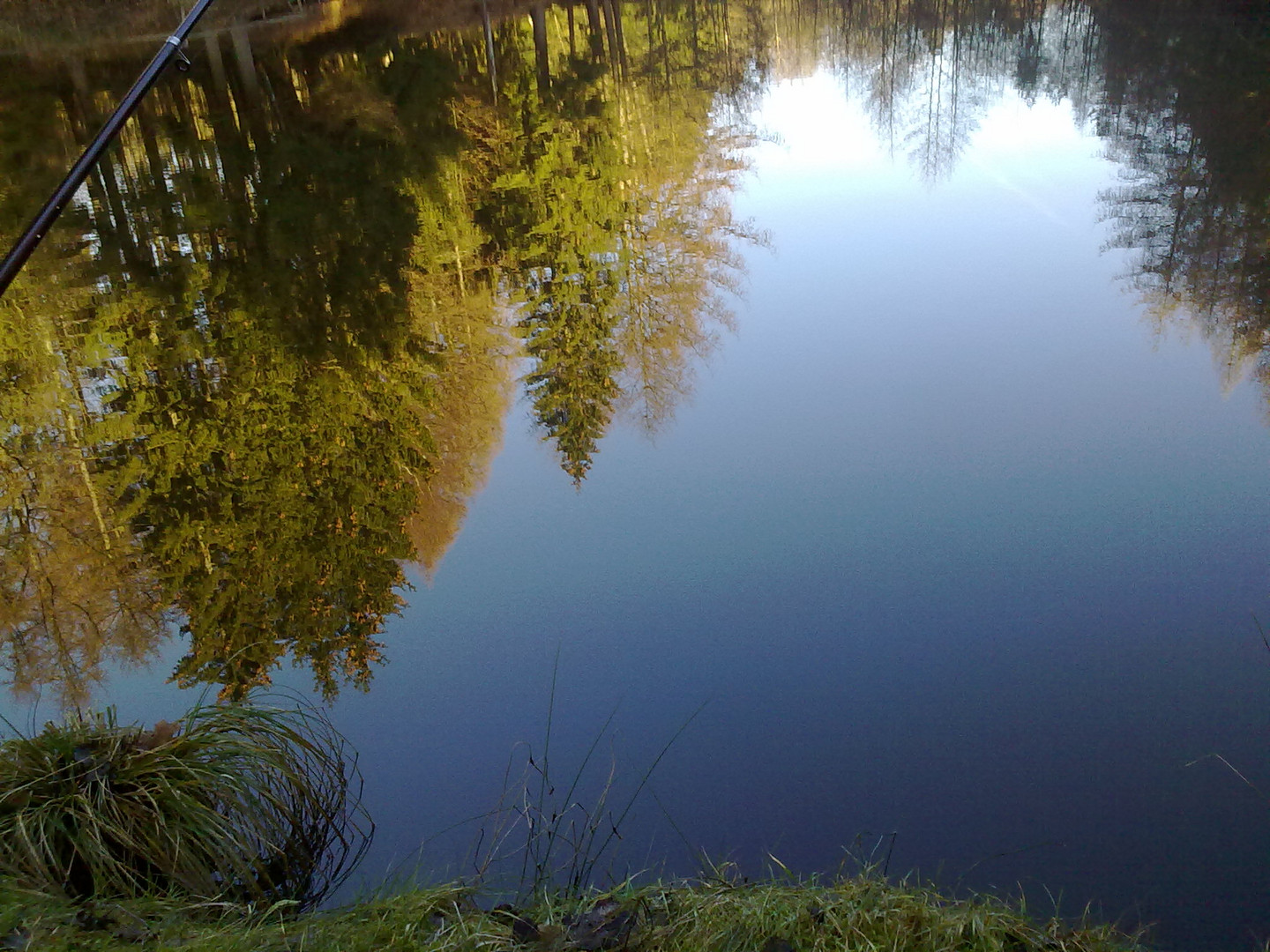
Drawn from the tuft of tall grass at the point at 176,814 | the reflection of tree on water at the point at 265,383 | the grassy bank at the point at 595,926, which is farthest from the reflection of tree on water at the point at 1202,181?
the tuft of tall grass at the point at 176,814

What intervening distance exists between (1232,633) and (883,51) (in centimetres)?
2694

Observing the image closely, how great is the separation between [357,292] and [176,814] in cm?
716

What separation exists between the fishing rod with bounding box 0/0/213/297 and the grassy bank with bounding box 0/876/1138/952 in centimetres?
181

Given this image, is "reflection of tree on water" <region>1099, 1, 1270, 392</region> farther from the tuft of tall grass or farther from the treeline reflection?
the tuft of tall grass

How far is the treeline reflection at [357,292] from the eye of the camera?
6359mm

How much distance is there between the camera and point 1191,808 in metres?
4.28

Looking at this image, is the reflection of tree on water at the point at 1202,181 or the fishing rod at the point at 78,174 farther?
the reflection of tree on water at the point at 1202,181

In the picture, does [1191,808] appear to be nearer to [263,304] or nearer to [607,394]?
[607,394]

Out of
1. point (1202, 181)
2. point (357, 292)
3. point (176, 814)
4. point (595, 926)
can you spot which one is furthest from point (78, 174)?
point (1202, 181)

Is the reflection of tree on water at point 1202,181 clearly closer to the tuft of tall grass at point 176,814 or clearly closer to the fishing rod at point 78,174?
the tuft of tall grass at point 176,814

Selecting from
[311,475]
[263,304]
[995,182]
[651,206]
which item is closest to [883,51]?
[995,182]

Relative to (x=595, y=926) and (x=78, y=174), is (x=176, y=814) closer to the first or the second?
(x=595, y=926)

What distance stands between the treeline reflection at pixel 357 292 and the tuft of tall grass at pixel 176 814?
1.25 metres

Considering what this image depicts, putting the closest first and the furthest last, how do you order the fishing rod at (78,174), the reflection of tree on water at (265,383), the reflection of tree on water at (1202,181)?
the fishing rod at (78,174)
the reflection of tree on water at (265,383)
the reflection of tree on water at (1202,181)
